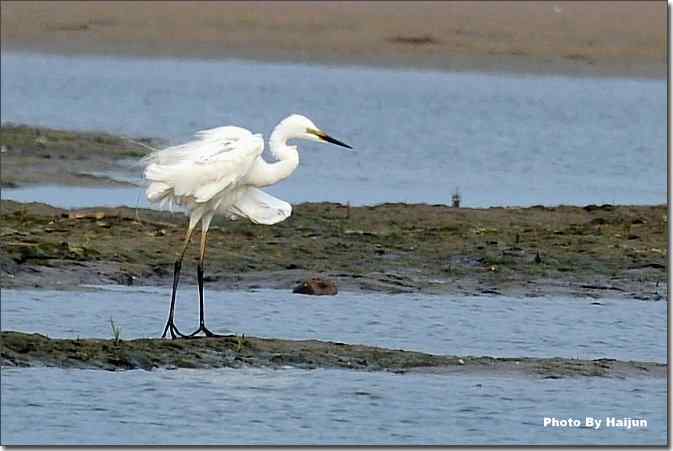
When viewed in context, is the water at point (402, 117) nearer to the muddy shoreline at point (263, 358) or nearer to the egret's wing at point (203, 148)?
the egret's wing at point (203, 148)

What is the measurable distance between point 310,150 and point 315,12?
1320 cm

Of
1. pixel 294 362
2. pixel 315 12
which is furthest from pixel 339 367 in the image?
pixel 315 12

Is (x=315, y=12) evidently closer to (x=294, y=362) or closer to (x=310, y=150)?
(x=310, y=150)

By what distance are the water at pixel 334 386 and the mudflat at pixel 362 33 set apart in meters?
20.9

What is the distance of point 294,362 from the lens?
9.05 metres

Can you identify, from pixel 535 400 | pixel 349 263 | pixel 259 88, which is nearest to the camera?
pixel 535 400

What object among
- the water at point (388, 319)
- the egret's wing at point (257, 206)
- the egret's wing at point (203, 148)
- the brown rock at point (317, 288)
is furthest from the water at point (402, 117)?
the egret's wing at point (203, 148)

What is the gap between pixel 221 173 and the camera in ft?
31.8

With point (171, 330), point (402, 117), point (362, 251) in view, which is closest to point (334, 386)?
point (171, 330)

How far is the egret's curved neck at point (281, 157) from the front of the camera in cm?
1003

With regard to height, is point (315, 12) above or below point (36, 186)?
above

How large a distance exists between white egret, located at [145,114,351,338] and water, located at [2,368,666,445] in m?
1.21

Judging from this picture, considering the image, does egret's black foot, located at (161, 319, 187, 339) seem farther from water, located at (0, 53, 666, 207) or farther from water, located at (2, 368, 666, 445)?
water, located at (0, 53, 666, 207)

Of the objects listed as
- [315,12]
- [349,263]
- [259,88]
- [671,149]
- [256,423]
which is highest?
[315,12]
